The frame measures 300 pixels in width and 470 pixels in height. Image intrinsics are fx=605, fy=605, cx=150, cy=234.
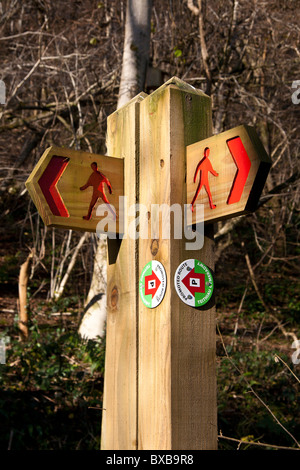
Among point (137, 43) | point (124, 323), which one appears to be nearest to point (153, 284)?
point (124, 323)

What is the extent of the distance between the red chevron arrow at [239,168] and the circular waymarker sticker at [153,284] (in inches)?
13.1

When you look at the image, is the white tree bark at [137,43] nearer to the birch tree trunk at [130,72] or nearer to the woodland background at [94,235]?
the birch tree trunk at [130,72]

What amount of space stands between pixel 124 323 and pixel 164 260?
302 millimetres

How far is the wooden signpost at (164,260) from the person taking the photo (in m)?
1.87

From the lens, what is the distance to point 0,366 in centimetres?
509

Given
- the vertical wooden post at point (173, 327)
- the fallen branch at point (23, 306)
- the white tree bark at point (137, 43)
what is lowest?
the vertical wooden post at point (173, 327)

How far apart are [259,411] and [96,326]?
182 cm

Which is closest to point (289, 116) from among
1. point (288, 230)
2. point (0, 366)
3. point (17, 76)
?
point (288, 230)

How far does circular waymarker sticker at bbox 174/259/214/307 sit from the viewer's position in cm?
194

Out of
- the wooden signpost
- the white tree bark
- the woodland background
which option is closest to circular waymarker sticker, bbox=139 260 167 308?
the wooden signpost

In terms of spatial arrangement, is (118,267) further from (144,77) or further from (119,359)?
(144,77)

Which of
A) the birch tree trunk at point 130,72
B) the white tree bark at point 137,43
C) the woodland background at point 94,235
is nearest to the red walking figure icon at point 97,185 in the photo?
the woodland background at point 94,235

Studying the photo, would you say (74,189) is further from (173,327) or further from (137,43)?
(137,43)

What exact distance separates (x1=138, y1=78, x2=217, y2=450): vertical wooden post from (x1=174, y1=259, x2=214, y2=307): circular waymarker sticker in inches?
0.8
